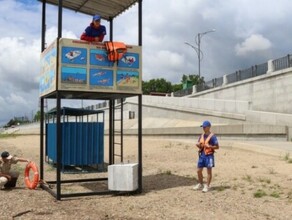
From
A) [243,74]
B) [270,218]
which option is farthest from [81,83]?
[243,74]

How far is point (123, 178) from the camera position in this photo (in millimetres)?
9891

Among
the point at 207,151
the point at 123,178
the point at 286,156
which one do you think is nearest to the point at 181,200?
the point at 207,151

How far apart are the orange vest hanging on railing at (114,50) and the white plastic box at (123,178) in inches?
94.0

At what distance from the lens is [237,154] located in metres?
17.7

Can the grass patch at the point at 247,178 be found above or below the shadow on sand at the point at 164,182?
above

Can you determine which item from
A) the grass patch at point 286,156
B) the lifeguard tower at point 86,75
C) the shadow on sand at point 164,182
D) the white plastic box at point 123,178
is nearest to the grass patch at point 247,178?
the shadow on sand at point 164,182

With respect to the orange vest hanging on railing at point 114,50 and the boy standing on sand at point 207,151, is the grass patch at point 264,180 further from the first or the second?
the orange vest hanging on railing at point 114,50

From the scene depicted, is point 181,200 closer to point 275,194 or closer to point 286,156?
point 275,194

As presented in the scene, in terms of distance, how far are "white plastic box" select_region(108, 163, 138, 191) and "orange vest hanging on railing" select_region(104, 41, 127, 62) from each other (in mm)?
2388

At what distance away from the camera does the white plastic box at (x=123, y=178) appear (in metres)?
9.84

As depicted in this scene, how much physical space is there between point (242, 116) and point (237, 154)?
12309 mm

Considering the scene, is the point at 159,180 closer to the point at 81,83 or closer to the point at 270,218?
the point at 81,83

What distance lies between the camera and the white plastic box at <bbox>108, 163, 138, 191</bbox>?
32.3ft

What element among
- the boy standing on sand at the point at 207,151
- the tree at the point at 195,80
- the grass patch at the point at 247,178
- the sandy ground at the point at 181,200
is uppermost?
the tree at the point at 195,80
